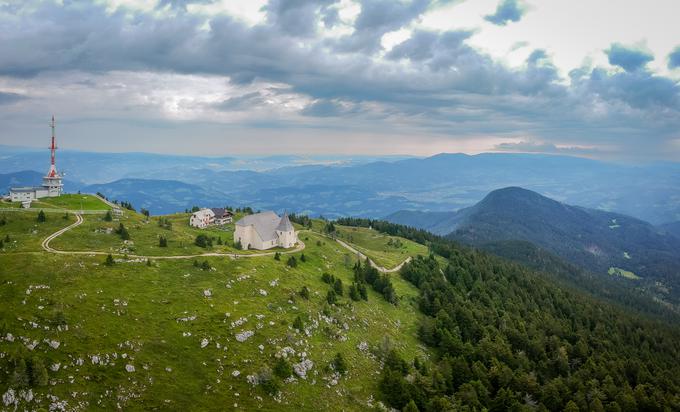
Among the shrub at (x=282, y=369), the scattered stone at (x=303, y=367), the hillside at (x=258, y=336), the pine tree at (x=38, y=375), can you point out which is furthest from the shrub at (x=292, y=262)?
the pine tree at (x=38, y=375)

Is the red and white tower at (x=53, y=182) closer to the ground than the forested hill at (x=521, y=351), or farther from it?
farther from it

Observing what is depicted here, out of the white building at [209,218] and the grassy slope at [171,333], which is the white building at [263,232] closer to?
the white building at [209,218]

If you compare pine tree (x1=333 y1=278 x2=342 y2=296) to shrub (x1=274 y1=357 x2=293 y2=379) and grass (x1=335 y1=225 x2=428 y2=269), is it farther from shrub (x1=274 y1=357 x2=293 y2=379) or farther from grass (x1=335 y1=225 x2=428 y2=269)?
grass (x1=335 y1=225 x2=428 y2=269)

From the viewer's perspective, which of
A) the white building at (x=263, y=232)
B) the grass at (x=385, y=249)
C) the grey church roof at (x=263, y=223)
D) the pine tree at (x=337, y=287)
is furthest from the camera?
the grass at (x=385, y=249)

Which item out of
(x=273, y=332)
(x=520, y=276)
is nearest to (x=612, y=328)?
(x=520, y=276)

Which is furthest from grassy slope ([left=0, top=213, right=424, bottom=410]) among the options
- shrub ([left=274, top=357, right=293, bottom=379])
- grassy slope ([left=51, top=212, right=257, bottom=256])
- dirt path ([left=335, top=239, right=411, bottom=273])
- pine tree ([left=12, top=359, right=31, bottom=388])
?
dirt path ([left=335, top=239, right=411, bottom=273])

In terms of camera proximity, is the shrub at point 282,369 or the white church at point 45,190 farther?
the white church at point 45,190
